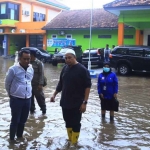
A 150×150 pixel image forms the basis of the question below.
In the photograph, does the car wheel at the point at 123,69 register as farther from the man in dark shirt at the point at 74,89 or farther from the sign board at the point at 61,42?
the sign board at the point at 61,42

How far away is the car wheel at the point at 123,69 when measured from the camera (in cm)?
1755

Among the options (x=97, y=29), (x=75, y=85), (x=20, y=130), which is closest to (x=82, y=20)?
(x=97, y=29)

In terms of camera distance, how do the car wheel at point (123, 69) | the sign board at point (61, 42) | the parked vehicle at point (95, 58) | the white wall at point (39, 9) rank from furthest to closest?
1. the white wall at point (39, 9)
2. the sign board at point (61, 42)
3. the parked vehicle at point (95, 58)
4. the car wheel at point (123, 69)

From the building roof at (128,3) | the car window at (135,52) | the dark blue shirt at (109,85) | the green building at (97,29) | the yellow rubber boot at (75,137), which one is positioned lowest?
the yellow rubber boot at (75,137)

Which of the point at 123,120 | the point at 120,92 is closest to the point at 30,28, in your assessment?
the point at 120,92

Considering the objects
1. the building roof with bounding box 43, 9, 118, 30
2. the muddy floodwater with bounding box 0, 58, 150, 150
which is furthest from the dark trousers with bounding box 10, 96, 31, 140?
the building roof with bounding box 43, 9, 118, 30

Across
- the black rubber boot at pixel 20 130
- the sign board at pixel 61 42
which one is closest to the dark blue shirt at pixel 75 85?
the black rubber boot at pixel 20 130

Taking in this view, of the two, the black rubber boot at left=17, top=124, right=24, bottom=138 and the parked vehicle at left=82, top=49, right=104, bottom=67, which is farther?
the parked vehicle at left=82, top=49, right=104, bottom=67

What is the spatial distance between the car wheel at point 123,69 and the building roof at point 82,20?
10727mm

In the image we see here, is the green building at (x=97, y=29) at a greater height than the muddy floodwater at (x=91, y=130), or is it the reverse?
the green building at (x=97, y=29)

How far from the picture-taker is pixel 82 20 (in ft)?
104

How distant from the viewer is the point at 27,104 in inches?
221

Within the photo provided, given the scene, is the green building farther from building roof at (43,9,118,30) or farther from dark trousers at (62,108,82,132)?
dark trousers at (62,108,82,132)

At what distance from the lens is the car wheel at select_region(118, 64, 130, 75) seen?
57.6ft
